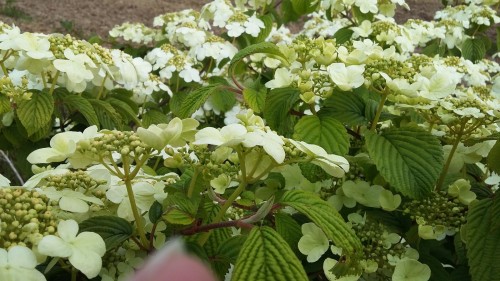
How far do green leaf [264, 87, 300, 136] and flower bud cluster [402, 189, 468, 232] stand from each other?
0.76ft

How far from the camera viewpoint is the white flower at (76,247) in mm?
→ 565

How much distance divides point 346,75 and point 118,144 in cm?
38

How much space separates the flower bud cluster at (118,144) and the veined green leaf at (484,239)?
1.37 ft

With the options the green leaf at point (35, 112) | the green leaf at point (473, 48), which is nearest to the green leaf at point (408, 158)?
the green leaf at point (35, 112)

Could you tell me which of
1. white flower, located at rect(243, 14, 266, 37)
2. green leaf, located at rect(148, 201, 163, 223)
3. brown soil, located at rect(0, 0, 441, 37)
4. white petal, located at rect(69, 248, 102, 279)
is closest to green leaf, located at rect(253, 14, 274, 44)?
white flower, located at rect(243, 14, 266, 37)

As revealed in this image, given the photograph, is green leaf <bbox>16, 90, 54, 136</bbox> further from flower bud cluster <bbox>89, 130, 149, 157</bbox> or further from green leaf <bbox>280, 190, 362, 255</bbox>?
green leaf <bbox>280, 190, 362, 255</bbox>

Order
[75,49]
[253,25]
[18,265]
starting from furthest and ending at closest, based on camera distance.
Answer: [253,25], [75,49], [18,265]

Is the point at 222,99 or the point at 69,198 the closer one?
the point at 69,198

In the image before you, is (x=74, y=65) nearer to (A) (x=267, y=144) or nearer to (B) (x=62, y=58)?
(B) (x=62, y=58)

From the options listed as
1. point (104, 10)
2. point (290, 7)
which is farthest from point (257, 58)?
point (104, 10)

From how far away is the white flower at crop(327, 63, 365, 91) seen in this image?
862 mm

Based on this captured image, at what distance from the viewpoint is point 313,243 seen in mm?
774

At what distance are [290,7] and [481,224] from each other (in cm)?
141

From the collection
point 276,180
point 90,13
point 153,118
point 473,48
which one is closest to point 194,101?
point 276,180
